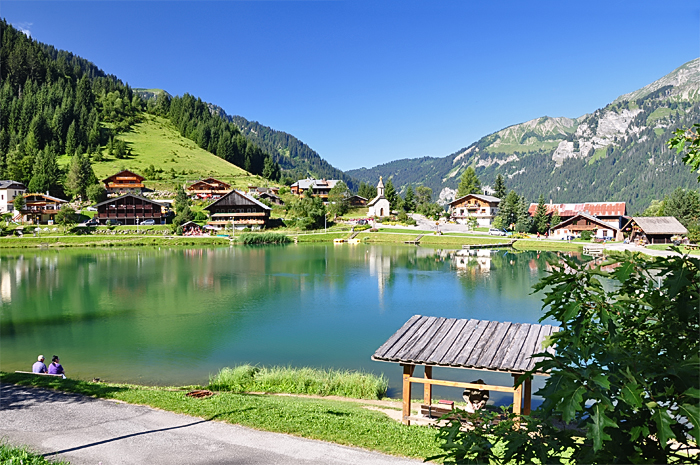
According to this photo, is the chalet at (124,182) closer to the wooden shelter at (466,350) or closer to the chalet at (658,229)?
the chalet at (658,229)

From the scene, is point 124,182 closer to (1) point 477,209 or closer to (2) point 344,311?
(1) point 477,209

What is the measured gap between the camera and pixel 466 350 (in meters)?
10.1

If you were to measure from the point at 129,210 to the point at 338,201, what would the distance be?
3975cm

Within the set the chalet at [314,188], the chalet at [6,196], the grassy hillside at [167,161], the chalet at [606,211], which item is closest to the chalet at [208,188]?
the grassy hillside at [167,161]

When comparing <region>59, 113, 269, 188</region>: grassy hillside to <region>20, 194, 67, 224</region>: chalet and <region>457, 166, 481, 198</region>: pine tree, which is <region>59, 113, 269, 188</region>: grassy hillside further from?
<region>457, 166, 481, 198</region>: pine tree

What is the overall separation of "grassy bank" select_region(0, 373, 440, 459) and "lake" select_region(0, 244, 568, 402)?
3860mm

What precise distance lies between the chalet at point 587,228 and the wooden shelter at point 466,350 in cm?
6338

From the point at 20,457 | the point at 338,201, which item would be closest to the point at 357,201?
the point at 338,201

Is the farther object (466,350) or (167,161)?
(167,161)

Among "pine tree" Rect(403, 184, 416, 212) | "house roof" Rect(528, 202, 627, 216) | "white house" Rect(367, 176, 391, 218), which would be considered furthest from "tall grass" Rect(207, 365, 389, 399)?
"pine tree" Rect(403, 184, 416, 212)

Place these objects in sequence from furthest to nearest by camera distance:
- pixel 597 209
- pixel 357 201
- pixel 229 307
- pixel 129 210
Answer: pixel 357 201 → pixel 597 209 → pixel 129 210 → pixel 229 307

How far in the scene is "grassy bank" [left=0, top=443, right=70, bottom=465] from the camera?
6.40 metres

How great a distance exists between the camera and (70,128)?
10406 cm

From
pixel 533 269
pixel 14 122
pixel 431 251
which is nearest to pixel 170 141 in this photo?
pixel 14 122
